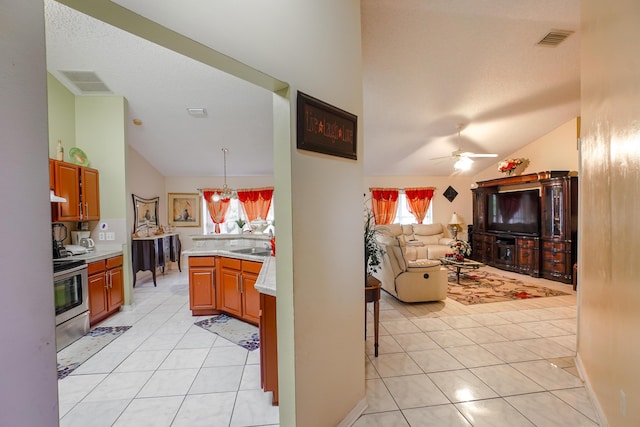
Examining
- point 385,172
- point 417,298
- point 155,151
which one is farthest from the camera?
point 385,172

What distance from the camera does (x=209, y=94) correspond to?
4016 mm

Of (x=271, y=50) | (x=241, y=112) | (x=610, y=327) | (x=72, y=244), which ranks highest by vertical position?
(x=241, y=112)

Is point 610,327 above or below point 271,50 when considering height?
below

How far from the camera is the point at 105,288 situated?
357 centimetres

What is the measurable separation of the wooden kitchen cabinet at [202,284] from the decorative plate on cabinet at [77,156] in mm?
2012

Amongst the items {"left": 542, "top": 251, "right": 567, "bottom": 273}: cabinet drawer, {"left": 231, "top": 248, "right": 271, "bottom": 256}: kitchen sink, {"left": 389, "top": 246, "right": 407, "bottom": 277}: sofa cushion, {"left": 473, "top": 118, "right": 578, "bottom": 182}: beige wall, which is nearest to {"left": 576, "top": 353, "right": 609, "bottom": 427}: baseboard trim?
{"left": 389, "top": 246, "right": 407, "bottom": 277}: sofa cushion

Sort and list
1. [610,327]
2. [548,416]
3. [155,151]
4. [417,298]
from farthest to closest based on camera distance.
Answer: [155,151], [417,298], [548,416], [610,327]

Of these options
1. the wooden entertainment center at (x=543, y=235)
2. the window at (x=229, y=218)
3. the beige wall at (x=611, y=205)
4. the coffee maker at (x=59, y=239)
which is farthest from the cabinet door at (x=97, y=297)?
the wooden entertainment center at (x=543, y=235)

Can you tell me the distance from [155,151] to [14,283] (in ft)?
18.7

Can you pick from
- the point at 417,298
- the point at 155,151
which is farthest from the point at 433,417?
the point at 155,151

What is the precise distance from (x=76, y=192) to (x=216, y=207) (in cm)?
361

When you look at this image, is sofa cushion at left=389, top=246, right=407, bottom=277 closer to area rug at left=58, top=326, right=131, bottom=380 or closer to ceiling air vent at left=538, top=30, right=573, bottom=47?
ceiling air vent at left=538, top=30, right=573, bottom=47

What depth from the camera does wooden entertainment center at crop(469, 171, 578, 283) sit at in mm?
5047

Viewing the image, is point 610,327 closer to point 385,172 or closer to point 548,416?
point 548,416
